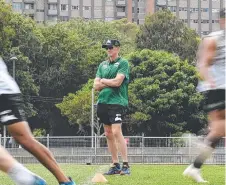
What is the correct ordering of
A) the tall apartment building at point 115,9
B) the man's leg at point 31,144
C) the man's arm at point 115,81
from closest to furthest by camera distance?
the man's leg at point 31,144, the man's arm at point 115,81, the tall apartment building at point 115,9

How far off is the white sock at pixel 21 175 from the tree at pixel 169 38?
69785mm

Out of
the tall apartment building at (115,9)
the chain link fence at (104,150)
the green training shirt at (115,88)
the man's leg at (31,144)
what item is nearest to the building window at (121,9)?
the tall apartment building at (115,9)

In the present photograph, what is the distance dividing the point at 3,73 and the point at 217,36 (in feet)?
7.75

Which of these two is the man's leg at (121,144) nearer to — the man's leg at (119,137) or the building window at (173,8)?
the man's leg at (119,137)

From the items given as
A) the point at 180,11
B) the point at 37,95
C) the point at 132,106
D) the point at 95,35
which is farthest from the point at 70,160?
the point at 180,11

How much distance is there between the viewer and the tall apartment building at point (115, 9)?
114250 millimetres

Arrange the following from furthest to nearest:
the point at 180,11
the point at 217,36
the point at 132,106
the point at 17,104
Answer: the point at 180,11, the point at 132,106, the point at 217,36, the point at 17,104

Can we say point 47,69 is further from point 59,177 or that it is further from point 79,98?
point 59,177

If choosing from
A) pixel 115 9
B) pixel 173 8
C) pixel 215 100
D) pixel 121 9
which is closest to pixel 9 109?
pixel 215 100

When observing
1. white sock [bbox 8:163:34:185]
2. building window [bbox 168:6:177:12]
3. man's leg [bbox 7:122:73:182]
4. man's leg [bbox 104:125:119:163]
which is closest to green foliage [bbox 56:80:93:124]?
man's leg [bbox 104:125:119:163]

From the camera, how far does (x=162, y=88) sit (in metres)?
56.6

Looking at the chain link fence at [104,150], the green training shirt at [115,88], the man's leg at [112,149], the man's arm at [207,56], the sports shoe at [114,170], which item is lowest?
the chain link fence at [104,150]

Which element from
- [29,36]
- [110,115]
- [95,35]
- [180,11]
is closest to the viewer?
[110,115]

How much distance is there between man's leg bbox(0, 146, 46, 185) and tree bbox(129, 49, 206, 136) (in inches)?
1886
